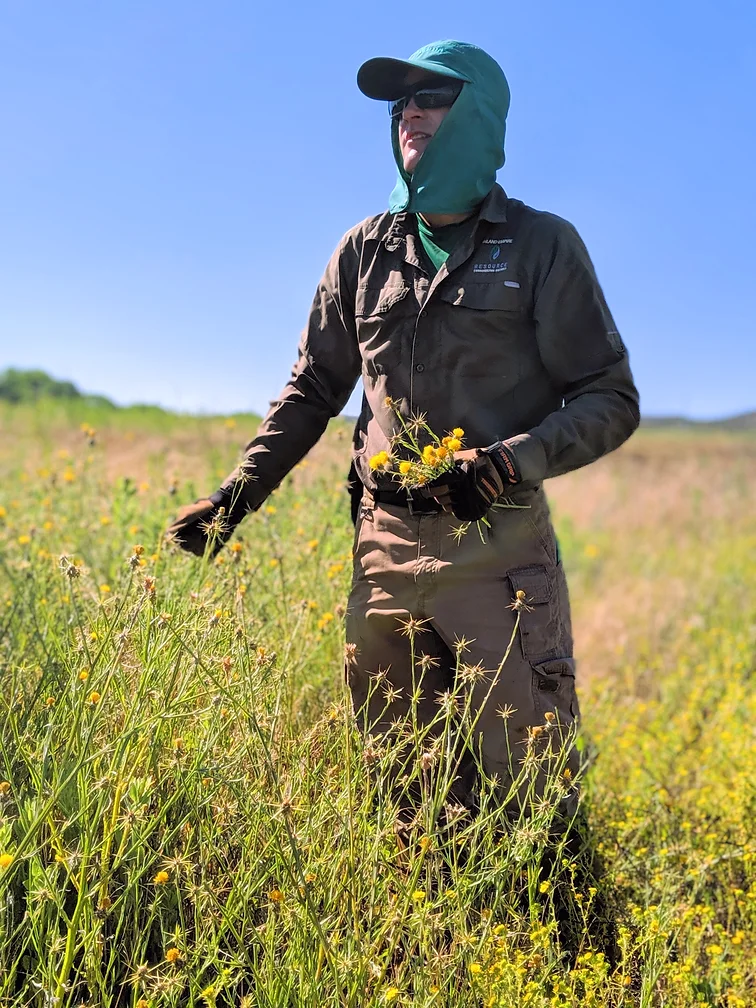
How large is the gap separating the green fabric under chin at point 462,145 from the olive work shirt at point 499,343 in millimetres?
77

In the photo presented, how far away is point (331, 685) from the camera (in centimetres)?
310

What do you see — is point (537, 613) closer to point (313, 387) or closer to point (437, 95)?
point (313, 387)

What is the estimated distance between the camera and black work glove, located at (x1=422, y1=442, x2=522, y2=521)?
2.24 metres

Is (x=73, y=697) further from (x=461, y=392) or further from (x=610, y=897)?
(x=610, y=897)

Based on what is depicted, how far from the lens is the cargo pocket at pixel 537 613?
246cm

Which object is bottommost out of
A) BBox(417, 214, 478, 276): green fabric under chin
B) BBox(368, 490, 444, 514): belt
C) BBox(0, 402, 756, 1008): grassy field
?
BBox(0, 402, 756, 1008): grassy field

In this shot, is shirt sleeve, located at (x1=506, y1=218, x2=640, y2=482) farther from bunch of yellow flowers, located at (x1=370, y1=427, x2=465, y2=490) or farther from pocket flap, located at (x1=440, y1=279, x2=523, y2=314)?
bunch of yellow flowers, located at (x1=370, y1=427, x2=465, y2=490)

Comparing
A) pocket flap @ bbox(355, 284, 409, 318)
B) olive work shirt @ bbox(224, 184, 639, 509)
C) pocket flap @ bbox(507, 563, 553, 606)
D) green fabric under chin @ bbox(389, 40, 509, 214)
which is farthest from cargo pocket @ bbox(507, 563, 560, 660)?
green fabric under chin @ bbox(389, 40, 509, 214)

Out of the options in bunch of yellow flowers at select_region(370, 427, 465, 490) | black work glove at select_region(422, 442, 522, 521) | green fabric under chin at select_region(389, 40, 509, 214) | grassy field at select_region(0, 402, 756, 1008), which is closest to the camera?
grassy field at select_region(0, 402, 756, 1008)

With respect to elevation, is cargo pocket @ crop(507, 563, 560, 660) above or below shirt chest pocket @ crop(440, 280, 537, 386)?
below

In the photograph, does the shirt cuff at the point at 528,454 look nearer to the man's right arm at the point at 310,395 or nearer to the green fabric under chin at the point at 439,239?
the green fabric under chin at the point at 439,239

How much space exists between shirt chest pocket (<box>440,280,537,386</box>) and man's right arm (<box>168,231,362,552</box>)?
0.43 m

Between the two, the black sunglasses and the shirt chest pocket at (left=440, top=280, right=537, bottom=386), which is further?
the black sunglasses

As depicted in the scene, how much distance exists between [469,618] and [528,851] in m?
0.66
